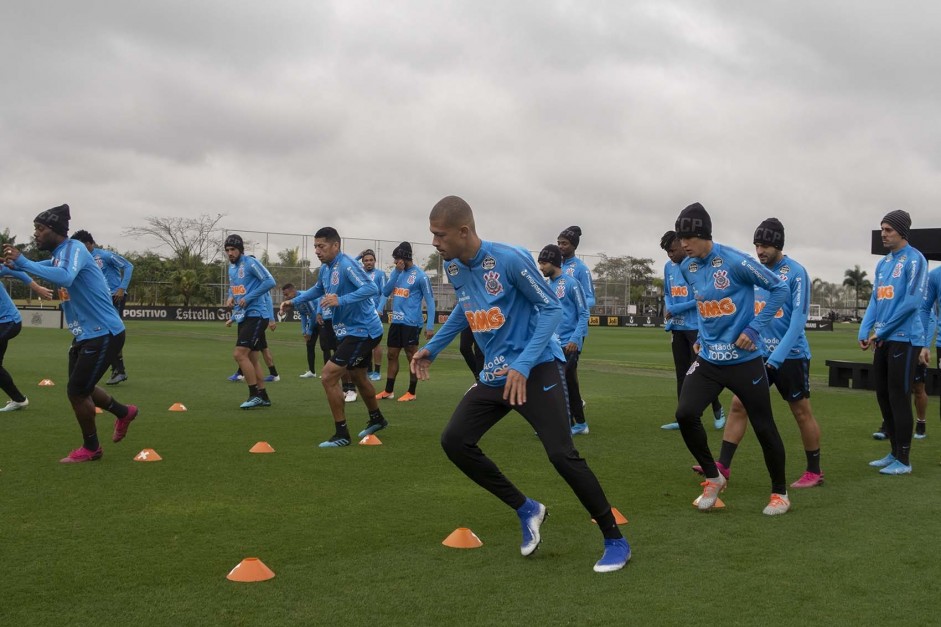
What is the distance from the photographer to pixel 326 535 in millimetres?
5469

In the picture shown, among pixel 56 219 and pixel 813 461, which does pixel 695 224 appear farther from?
pixel 56 219

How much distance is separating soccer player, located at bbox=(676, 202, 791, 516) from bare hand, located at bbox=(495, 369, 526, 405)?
1873mm

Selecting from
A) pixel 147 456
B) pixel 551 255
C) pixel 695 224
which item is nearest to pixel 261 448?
pixel 147 456

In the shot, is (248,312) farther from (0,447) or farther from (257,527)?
(257,527)

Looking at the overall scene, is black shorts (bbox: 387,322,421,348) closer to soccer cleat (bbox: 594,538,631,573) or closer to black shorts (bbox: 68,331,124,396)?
black shorts (bbox: 68,331,124,396)

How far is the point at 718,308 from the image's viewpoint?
620cm

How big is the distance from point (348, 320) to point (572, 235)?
2.79 m

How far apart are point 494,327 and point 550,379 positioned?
433 millimetres

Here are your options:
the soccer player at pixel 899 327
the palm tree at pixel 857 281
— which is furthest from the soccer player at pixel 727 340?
the palm tree at pixel 857 281

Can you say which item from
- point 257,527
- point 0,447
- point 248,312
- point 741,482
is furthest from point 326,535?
point 248,312

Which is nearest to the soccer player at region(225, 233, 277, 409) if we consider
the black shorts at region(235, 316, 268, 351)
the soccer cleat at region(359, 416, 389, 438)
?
the black shorts at region(235, 316, 268, 351)

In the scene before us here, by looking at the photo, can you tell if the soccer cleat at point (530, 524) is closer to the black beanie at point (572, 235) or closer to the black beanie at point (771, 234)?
the black beanie at point (771, 234)

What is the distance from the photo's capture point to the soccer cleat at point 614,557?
4750mm

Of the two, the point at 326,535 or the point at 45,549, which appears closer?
the point at 45,549
